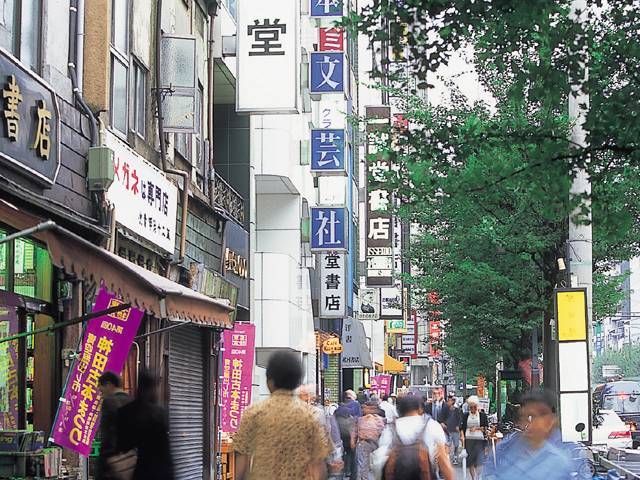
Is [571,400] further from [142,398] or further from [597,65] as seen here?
[142,398]

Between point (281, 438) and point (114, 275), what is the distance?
2638mm

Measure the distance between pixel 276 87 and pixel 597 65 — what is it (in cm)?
1187

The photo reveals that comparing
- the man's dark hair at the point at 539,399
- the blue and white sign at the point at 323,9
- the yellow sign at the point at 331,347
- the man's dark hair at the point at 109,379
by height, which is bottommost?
the man's dark hair at the point at 539,399

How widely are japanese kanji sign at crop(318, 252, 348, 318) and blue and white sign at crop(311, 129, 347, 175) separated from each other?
238 inches

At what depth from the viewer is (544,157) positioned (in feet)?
39.1

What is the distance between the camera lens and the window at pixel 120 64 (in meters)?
16.5

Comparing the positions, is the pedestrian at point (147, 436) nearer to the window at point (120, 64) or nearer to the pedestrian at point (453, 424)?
the window at point (120, 64)

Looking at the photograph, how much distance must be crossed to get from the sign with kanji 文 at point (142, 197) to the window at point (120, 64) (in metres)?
0.59

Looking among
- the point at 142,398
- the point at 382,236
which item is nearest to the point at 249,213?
the point at 142,398

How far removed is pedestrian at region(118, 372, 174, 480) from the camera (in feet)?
29.3

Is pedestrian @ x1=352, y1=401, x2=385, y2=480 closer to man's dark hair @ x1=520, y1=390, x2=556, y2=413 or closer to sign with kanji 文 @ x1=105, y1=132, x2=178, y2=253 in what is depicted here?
sign with kanji 文 @ x1=105, y1=132, x2=178, y2=253

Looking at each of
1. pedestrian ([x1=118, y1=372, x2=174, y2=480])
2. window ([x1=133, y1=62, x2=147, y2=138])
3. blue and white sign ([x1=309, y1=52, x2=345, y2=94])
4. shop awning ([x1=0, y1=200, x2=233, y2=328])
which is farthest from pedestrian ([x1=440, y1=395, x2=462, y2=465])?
pedestrian ([x1=118, y1=372, x2=174, y2=480])

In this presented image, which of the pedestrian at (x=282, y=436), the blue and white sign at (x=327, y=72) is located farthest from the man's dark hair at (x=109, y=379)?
the blue and white sign at (x=327, y=72)

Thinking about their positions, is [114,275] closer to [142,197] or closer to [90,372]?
[90,372]
